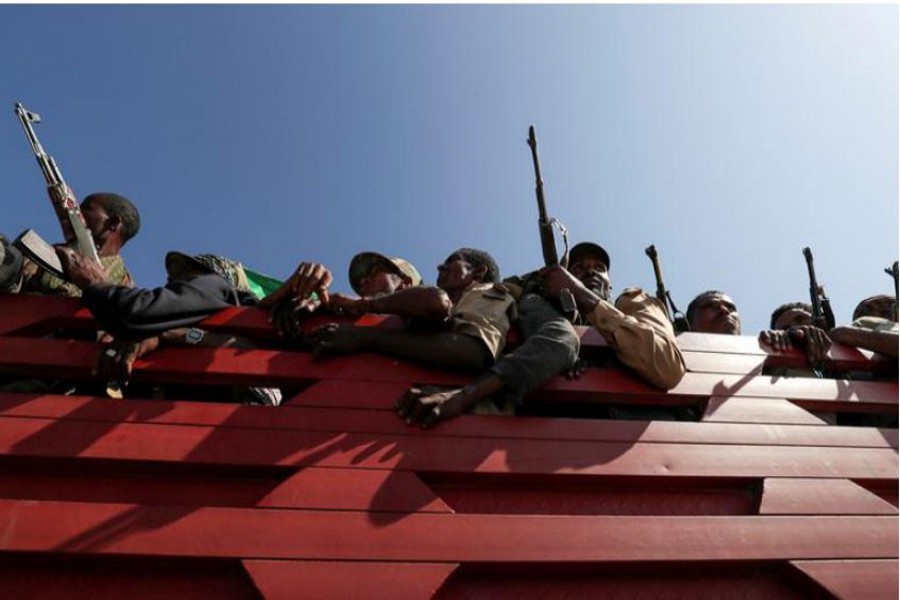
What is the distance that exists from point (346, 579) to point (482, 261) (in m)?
2.27

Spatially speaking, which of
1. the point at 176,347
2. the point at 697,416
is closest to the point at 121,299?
the point at 176,347

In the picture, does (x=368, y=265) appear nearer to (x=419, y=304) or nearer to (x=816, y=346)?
(x=419, y=304)

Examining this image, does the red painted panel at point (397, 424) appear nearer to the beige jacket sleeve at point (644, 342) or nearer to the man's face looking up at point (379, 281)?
the beige jacket sleeve at point (644, 342)

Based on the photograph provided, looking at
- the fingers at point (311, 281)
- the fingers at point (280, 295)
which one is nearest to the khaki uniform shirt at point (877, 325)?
the fingers at point (311, 281)

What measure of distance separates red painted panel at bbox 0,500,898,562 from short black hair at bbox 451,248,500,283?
6.22 ft

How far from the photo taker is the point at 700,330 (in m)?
4.22

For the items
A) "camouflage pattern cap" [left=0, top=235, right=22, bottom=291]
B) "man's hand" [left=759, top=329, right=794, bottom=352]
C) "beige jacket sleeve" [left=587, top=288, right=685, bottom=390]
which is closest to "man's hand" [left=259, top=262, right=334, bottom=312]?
"camouflage pattern cap" [left=0, top=235, right=22, bottom=291]

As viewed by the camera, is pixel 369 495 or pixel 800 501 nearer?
pixel 369 495

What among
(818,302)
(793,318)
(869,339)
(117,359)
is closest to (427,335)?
(117,359)

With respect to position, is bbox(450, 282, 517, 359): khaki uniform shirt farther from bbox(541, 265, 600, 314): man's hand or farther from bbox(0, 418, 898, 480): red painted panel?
bbox(0, 418, 898, 480): red painted panel

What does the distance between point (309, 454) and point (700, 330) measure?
2.95 metres

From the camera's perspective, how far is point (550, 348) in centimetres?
262

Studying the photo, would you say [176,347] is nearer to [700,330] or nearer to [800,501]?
[800,501]

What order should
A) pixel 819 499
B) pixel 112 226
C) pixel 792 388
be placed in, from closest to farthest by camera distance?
pixel 819 499
pixel 792 388
pixel 112 226
